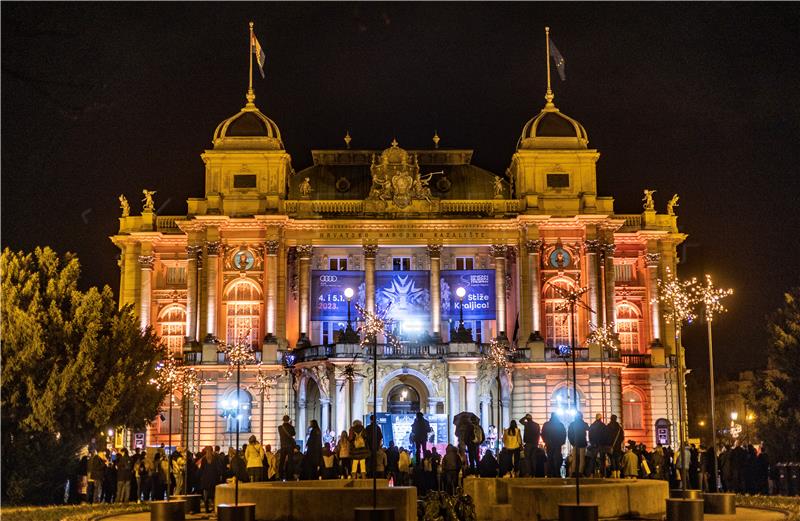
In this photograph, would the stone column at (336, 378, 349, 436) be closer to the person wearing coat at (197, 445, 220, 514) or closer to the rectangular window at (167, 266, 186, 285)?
the rectangular window at (167, 266, 186, 285)

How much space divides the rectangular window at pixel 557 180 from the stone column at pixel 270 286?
1953 cm

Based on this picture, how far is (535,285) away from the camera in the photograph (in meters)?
75.6

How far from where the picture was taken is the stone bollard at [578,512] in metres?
24.3

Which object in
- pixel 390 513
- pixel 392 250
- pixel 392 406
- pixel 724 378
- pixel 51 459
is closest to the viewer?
pixel 390 513

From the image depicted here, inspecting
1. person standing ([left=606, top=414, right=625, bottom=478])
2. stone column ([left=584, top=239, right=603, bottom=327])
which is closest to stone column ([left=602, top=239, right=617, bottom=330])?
stone column ([left=584, top=239, right=603, bottom=327])

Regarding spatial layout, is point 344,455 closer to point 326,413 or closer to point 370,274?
point 326,413

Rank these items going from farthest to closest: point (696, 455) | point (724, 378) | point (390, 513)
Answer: point (724, 378), point (696, 455), point (390, 513)

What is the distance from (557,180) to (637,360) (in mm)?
13764

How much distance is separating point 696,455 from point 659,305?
36463 mm

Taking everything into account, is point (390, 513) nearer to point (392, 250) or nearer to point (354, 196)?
point (392, 250)

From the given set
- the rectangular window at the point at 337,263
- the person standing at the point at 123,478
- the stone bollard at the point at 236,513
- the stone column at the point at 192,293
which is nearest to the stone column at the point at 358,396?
the rectangular window at the point at 337,263

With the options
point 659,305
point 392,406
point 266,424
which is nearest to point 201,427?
point 266,424

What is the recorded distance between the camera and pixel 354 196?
3268 inches

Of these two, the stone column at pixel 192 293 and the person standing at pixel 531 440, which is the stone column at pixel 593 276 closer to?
the stone column at pixel 192 293
